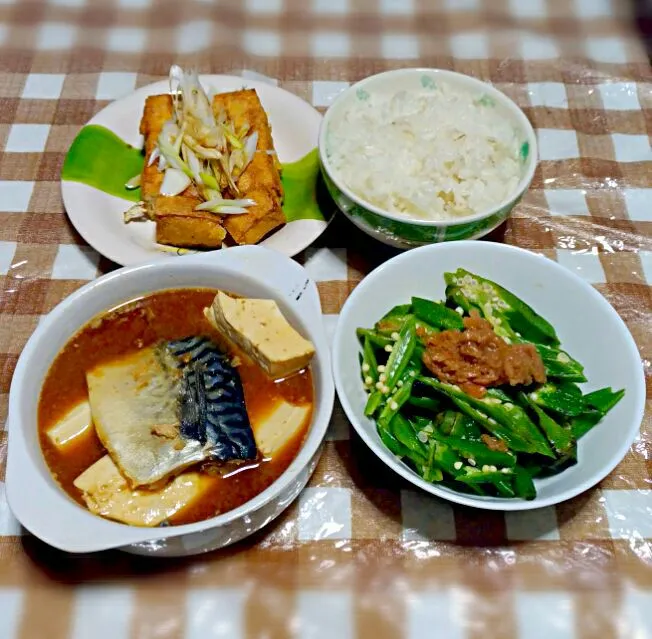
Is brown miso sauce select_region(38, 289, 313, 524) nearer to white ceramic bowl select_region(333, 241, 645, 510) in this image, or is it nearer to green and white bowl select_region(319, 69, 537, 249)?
white ceramic bowl select_region(333, 241, 645, 510)

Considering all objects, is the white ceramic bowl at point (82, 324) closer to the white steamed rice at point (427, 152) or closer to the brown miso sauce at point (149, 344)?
the brown miso sauce at point (149, 344)

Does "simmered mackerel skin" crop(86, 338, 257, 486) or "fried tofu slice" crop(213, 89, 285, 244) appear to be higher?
"fried tofu slice" crop(213, 89, 285, 244)

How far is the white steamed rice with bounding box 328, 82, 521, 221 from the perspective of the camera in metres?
2.21

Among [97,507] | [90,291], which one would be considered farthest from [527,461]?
[90,291]

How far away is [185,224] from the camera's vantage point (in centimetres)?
219

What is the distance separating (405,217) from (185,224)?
737 mm

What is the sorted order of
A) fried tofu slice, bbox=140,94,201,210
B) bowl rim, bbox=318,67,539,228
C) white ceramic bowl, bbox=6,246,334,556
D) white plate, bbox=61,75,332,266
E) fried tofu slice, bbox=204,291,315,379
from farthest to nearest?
1. fried tofu slice, bbox=140,94,201,210
2. white plate, bbox=61,75,332,266
3. bowl rim, bbox=318,67,539,228
4. fried tofu slice, bbox=204,291,315,379
5. white ceramic bowl, bbox=6,246,334,556

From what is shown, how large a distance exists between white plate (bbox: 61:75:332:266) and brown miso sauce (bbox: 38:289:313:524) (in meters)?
0.18

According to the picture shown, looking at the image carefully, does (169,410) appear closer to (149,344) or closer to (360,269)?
(149,344)

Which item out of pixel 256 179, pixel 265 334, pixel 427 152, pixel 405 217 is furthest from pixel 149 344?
pixel 427 152

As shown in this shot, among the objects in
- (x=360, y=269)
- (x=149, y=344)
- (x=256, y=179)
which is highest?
(x=256, y=179)

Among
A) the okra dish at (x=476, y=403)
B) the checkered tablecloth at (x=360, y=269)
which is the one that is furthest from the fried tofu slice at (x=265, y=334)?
the checkered tablecloth at (x=360, y=269)

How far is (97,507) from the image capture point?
1.57m

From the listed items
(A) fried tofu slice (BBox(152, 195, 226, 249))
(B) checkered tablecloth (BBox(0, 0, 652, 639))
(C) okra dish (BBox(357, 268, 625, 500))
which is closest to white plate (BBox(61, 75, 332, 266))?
(A) fried tofu slice (BBox(152, 195, 226, 249))
